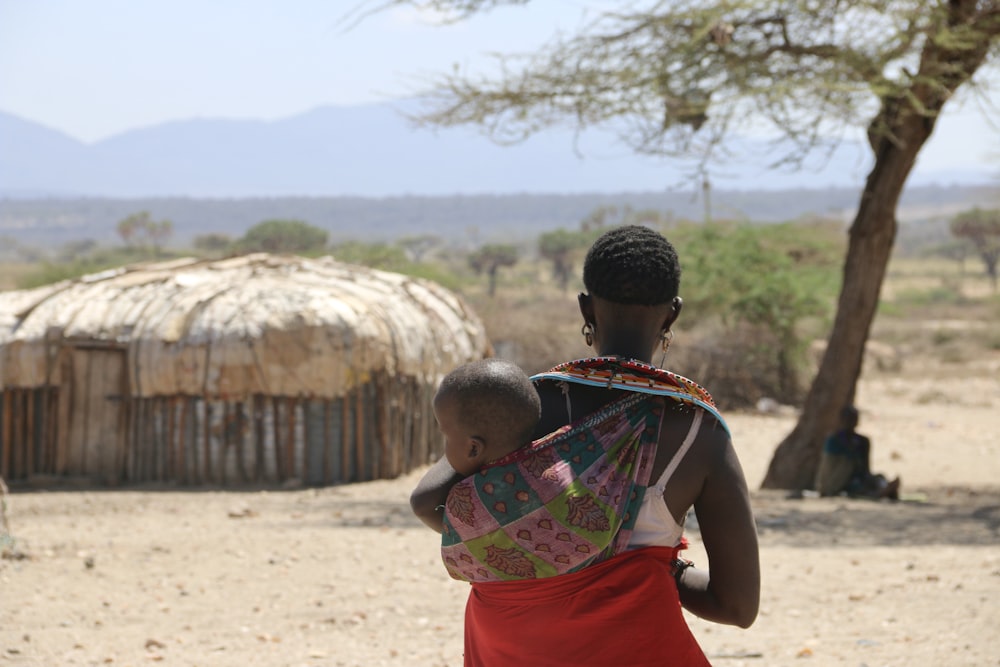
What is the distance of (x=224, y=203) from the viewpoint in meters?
130

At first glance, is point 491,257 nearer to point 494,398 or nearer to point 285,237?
point 285,237

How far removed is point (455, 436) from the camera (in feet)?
6.42

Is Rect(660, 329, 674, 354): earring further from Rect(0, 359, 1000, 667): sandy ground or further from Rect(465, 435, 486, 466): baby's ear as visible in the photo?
Rect(0, 359, 1000, 667): sandy ground

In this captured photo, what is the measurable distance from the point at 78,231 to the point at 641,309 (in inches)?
5150

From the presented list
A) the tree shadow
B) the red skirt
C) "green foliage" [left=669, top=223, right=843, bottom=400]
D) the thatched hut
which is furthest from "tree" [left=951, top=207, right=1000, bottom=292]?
the red skirt

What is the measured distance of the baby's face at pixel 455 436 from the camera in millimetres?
1941

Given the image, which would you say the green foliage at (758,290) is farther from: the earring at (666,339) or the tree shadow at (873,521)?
the earring at (666,339)

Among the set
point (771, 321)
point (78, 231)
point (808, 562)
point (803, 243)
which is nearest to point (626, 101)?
point (808, 562)

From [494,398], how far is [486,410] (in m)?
0.03

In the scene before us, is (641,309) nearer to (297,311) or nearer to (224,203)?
(297,311)

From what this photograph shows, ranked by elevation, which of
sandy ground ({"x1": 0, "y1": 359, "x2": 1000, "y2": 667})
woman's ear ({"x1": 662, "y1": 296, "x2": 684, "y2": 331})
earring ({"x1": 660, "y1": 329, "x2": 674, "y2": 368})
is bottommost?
sandy ground ({"x1": 0, "y1": 359, "x2": 1000, "y2": 667})

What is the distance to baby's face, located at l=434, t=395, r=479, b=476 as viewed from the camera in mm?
1941

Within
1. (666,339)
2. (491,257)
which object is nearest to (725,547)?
(666,339)

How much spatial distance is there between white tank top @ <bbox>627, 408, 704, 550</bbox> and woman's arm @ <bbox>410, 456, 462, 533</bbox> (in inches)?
13.6
